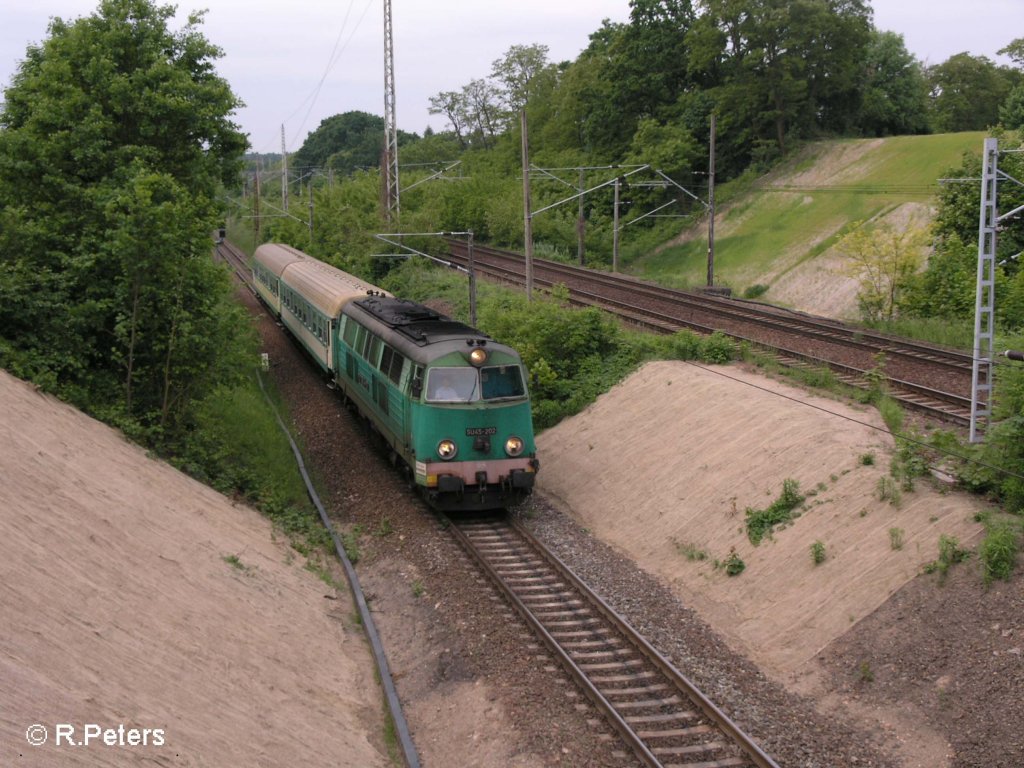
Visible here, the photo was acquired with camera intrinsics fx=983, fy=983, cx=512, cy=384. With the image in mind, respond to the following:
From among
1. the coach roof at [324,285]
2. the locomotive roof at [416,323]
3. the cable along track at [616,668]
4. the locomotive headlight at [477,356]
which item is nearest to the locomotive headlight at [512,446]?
the locomotive headlight at [477,356]

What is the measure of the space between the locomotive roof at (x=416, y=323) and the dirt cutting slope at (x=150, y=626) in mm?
4830

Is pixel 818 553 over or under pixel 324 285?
under

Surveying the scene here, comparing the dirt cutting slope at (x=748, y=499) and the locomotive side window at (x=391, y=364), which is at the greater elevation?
the locomotive side window at (x=391, y=364)

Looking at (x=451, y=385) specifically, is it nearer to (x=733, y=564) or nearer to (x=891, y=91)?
(x=733, y=564)

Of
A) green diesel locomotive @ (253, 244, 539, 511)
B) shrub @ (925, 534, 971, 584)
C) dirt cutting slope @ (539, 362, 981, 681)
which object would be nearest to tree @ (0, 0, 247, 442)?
green diesel locomotive @ (253, 244, 539, 511)

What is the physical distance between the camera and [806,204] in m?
52.5

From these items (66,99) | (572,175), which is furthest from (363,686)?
(572,175)

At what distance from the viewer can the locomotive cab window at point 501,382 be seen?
17312 millimetres

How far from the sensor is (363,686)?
11594 millimetres

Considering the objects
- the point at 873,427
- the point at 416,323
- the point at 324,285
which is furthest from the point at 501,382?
the point at 324,285

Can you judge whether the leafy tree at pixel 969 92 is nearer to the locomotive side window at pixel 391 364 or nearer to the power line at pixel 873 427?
the power line at pixel 873 427

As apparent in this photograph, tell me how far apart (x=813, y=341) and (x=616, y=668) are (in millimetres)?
14184

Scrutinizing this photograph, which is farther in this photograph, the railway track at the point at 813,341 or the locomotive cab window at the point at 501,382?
the railway track at the point at 813,341

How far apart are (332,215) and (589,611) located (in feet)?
133
